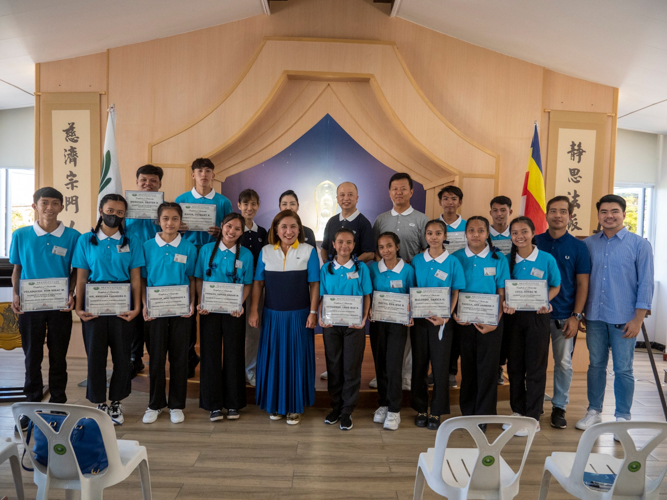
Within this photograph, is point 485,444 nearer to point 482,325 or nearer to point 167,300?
point 482,325

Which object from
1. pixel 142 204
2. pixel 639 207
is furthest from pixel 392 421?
pixel 639 207

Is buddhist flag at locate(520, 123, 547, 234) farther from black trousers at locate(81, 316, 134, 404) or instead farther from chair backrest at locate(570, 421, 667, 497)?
black trousers at locate(81, 316, 134, 404)

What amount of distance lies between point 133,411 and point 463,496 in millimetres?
2871

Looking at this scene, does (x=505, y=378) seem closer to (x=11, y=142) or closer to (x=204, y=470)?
(x=204, y=470)

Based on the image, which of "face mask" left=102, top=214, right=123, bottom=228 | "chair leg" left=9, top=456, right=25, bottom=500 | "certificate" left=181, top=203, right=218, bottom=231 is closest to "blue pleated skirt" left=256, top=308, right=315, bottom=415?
"certificate" left=181, top=203, right=218, bottom=231

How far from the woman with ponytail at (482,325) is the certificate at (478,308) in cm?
5

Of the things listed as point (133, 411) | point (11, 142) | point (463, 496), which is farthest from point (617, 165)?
point (11, 142)

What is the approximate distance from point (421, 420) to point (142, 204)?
9.08ft

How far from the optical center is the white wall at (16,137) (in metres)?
6.42

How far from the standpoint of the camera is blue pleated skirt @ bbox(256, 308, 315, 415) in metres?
3.34

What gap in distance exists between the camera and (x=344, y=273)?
3.25m

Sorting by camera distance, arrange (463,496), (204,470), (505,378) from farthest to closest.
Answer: (505,378)
(204,470)
(463,496)

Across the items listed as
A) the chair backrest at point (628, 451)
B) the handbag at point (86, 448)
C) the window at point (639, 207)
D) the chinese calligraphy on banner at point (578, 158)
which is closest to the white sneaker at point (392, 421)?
the chair backrest at point (628, 451)

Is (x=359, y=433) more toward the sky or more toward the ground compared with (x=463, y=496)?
more toward the ground
